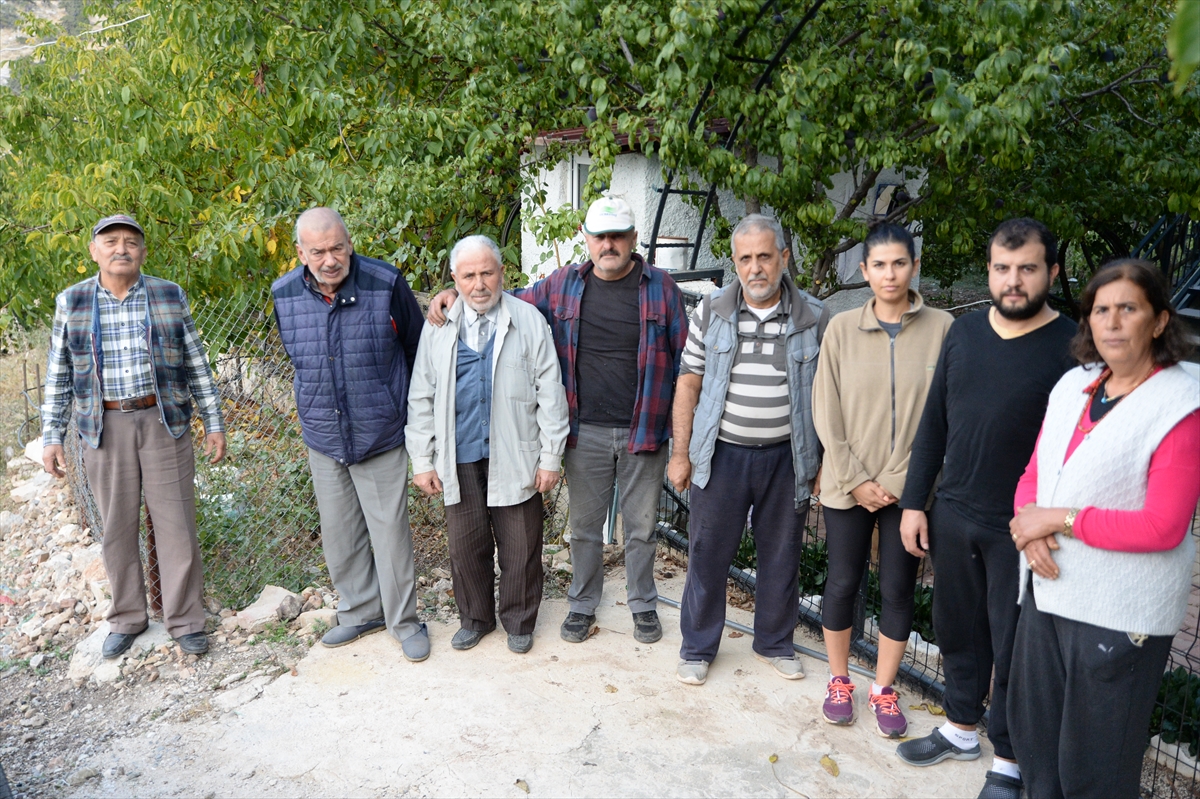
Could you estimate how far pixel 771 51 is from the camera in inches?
189

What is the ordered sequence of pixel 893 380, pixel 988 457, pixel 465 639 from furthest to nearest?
pixel 465 639 < pixel 893 380 < pixel 988 457

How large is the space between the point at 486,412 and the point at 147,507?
5.57 ft

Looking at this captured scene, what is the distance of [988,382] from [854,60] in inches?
110

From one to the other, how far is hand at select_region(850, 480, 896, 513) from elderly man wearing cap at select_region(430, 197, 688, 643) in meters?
0.98

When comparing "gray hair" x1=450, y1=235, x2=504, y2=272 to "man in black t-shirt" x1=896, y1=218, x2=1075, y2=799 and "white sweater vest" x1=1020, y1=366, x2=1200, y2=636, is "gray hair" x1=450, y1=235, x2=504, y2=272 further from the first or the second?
"white sweater vest" x1=1020, y1=366, x2=1200, y2=636

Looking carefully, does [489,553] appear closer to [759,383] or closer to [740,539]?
[740,539]

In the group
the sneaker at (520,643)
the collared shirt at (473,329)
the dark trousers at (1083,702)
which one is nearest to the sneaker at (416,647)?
the sneaker at (520,643)

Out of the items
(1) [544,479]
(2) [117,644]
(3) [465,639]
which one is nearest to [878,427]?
(1) [544,479]

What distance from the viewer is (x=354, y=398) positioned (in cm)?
406

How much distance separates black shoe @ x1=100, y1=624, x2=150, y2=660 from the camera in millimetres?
4211

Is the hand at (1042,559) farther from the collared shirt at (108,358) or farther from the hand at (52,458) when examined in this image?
the hand at (52,458)

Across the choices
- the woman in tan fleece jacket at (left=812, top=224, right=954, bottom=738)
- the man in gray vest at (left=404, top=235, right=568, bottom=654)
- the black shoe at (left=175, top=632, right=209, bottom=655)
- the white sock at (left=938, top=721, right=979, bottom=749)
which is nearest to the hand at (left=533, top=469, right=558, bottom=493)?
the man in gray vest at (left=404, top=235, right=568, bottom=654)

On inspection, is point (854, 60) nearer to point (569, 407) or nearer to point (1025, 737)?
point (569, 407)

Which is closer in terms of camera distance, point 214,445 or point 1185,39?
point 1185,39
